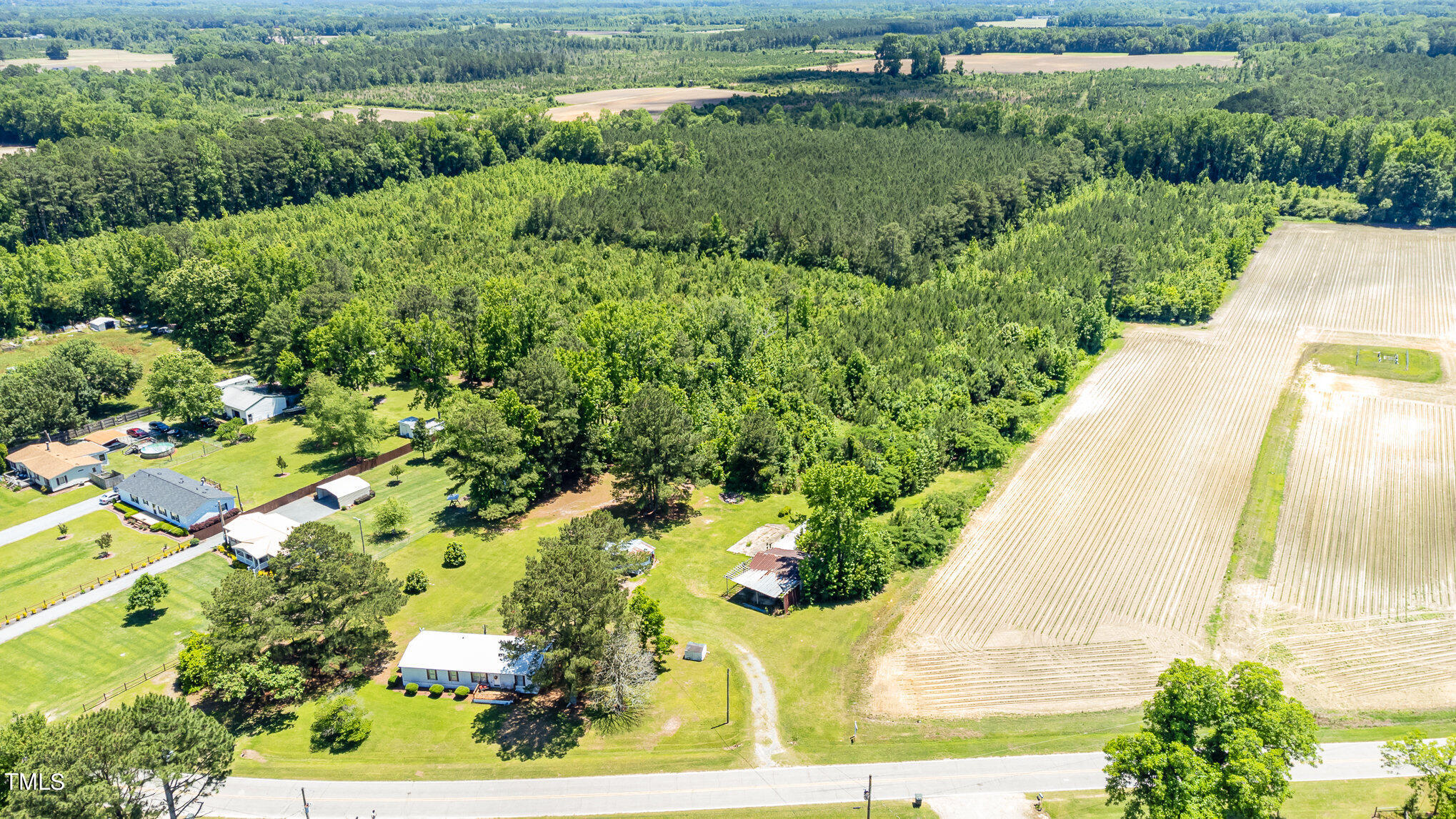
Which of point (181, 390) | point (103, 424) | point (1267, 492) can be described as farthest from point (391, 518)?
point (1267, 492)

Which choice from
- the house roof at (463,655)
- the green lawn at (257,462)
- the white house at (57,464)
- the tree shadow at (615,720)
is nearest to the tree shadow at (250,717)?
the house roof at (463,655)

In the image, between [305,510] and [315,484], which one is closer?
[305,510]

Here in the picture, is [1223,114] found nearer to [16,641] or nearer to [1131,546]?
[1131,546]

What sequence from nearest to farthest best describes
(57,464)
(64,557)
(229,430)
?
1. (64,557)
2. (57,464)
3. (229,430)

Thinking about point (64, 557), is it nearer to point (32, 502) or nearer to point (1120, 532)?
point (32, 502)

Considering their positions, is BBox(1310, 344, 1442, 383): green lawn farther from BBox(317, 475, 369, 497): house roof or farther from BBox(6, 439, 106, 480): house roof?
BBox(6, 439, 106, 480): house roof

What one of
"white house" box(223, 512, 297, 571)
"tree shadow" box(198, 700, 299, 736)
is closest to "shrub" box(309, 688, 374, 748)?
"tree shadow" box(198, 700, 299, 736)

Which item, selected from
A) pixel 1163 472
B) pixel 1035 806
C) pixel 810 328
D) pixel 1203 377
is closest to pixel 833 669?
pixel 1035 806
